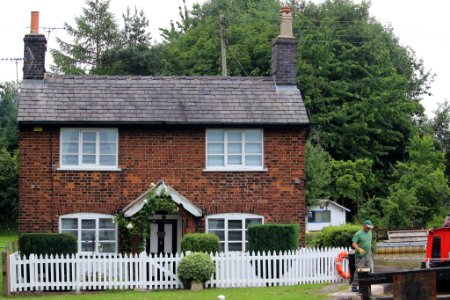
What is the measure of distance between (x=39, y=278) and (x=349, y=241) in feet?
30.7

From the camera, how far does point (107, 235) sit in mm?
28328

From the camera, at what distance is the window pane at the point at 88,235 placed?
28219 mm

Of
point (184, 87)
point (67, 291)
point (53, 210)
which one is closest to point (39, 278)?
point (67, 291)

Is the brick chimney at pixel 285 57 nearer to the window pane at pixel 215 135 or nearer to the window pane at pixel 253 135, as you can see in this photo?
the window pane at pixel 253 135

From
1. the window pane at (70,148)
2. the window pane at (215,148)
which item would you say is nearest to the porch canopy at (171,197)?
the window pane at (215,148)

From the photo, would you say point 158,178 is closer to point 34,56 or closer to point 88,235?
point 88,235

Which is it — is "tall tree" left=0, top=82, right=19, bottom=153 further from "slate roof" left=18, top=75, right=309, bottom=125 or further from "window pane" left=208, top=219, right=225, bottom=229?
"window pane" left=208, top=219, right=225, bottom=229

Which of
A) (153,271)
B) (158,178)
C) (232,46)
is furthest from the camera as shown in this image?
(232,46)

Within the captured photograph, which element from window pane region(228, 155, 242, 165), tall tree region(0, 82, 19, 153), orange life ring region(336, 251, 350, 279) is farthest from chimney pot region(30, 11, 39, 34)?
tall tree region(0, 82, 19, 153)

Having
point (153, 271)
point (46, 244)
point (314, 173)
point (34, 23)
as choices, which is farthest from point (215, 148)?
point (314, 173)

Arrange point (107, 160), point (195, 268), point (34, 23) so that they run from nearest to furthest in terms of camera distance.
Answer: point (195, 268), point (107, 160), point (34, 23)

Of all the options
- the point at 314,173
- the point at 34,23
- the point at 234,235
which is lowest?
the point at 234,235

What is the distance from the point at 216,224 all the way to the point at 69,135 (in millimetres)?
5346

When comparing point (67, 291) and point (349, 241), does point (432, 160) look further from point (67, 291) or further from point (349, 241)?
point (67, 291)
